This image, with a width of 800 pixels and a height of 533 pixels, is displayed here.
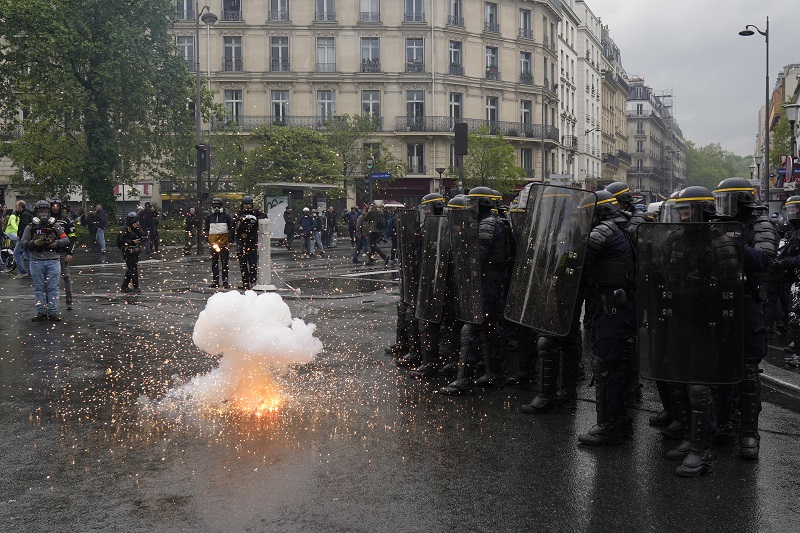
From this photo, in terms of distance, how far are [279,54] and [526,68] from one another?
681 inches

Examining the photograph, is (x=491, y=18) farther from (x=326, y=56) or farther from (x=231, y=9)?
(x=231, y=9)

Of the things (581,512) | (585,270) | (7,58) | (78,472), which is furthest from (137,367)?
(7,58)

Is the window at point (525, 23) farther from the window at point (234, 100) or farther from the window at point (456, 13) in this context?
the window at point (234, 100)

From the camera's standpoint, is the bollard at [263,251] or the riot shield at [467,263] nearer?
the riot shield at [467,263]

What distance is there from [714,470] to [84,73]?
28.0 meters

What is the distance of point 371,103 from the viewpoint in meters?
50.1

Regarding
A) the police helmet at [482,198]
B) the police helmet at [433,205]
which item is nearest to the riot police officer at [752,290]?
the police helmet at [482,198]

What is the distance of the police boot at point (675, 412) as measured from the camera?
16.9 ft

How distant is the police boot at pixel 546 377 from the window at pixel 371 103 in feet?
147

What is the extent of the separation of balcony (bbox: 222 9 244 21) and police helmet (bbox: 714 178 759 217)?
4719 cm

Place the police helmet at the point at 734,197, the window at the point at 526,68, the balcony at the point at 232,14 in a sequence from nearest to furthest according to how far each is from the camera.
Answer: the police helmet at the point at 734,197, the balcony at the point at 232,14, the window at the point at 526,68

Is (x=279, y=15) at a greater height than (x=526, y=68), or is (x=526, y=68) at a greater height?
(x=279, y=15)

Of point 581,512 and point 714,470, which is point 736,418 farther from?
point 581,512

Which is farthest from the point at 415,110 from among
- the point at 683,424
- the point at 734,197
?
the point at 683,424
